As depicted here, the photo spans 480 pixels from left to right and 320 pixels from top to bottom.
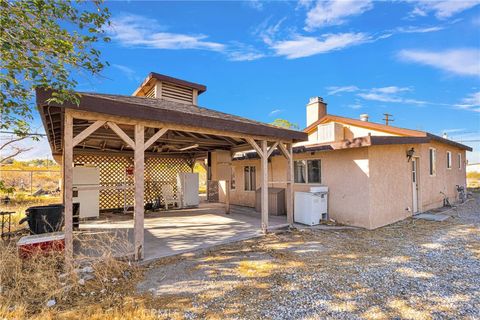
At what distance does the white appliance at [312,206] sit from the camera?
291 inches

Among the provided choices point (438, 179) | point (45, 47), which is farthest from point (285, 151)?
point (438, 179)

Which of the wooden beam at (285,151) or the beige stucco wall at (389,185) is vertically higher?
the wooden beam at (285,151)

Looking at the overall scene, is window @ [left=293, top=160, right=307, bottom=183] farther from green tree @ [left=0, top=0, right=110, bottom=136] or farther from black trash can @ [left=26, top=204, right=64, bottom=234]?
black trash can @ [left=26, top=204, right=64, bottom=234]

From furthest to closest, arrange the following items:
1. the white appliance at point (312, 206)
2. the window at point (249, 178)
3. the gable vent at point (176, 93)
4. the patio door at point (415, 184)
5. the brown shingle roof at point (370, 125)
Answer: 1. the window at point (249, 178)
2. the brown shingle roof at point (370, 125)
3. the patio door at point (415, 184)
4. the gable vent at point (176, 93)
5. the white appliance at point (312, 206)

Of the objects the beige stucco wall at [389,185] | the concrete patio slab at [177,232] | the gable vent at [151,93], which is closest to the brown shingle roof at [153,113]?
the concrete patio slab at [177,232]

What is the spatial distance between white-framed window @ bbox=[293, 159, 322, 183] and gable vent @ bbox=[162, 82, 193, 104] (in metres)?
4.69

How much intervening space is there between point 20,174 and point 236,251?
23.9 metres

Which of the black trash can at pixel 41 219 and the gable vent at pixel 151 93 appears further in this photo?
the gable vent at pixel 151 93

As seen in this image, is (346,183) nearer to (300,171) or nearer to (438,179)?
(300,171)

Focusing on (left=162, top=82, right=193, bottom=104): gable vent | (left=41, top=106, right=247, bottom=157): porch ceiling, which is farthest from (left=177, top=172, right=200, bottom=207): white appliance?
(left=162, top=82, right=193, bottom=104): gable vent

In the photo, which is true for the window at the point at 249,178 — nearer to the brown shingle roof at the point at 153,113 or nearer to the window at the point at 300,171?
the window at the point at 300,171

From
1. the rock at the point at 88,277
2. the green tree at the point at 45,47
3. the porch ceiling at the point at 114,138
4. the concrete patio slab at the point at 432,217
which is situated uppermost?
the green tree at the point at 45,47

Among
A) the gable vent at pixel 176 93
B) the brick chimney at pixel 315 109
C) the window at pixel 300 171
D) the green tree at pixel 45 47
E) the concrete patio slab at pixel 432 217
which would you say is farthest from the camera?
the brick chimney at pixel 315 109

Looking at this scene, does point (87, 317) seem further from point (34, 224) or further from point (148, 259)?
point (34, 224)
